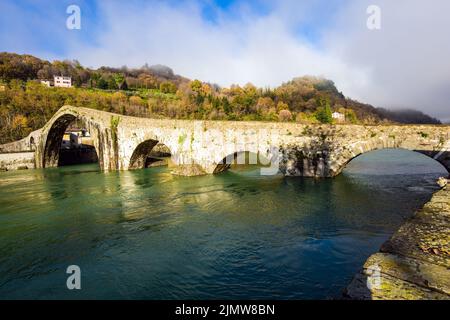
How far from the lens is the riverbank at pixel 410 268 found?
2.79m

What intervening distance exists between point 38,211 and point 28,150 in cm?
2587

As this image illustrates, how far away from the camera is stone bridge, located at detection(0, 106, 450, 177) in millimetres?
14406

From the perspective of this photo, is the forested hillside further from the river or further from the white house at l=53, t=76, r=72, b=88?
the river

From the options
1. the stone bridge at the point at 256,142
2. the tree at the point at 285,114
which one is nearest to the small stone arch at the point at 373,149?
the stone bridge at the point at 256,142

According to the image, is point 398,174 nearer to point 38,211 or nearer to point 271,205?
point 271,205

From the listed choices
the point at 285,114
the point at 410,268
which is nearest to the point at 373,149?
the point at 410,268

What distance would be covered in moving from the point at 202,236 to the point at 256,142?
34.5 feet

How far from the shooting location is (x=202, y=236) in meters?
8.93

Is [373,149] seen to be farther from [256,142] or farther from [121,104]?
[121,104]

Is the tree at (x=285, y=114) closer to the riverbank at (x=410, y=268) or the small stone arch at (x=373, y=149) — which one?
the small stone arch at (x=373, y=149)

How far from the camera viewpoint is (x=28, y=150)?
109 ft

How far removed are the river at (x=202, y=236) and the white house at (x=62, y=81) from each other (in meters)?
83.6

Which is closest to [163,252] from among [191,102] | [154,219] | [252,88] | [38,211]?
[154,219]

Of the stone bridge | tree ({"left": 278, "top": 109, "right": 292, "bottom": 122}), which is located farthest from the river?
tree ({"left": 278, "top": 109, "right": 292, "bottom": 122})
